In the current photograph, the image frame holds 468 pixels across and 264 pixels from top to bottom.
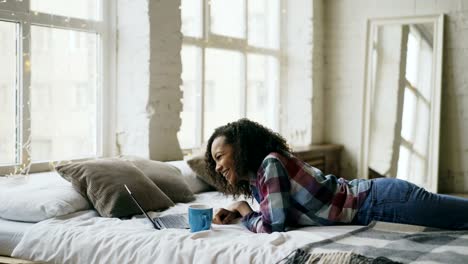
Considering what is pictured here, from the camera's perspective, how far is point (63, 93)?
4.13m

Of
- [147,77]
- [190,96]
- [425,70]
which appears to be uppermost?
[425,70]

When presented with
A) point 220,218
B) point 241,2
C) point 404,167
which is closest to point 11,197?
point 220,218

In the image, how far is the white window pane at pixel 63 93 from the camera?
12.9ft

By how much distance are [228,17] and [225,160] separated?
117 inches

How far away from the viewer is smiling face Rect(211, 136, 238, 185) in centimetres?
276

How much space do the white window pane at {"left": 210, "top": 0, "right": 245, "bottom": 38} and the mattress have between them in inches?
111

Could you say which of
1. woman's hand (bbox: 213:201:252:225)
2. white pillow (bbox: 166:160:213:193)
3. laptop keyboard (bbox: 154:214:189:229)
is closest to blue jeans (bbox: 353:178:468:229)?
woman's hand (bbox: 213:201:252:225)

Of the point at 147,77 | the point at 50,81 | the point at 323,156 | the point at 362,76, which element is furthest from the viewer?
the point at 362,76

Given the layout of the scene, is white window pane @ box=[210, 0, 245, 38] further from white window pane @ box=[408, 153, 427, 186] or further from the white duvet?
the white duvet

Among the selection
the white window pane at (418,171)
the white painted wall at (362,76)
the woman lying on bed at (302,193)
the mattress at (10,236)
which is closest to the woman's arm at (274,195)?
the woman lying on bed at (302,193)

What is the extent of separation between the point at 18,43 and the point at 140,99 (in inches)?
35.1

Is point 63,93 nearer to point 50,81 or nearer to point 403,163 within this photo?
point 50,81

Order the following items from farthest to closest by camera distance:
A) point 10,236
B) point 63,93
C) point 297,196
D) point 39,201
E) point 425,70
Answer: point 425,70 → point 63,93 → point 39,201 → point 10,236 → point 297,196

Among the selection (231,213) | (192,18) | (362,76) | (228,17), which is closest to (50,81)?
(192,18)
